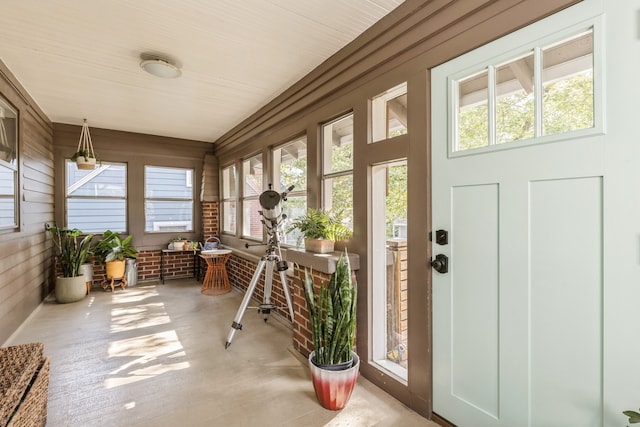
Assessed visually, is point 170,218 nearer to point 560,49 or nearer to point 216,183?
point 216,183

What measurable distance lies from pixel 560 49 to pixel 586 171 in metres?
0.62

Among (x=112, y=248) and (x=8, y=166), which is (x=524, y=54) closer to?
(x=8, y=166)

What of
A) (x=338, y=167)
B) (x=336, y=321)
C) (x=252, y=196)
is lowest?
(x=336, y=321)

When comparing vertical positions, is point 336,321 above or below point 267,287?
above

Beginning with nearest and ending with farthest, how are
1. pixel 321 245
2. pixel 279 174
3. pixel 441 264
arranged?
pixel 441 264, pixel 321 245, pixel 279 174

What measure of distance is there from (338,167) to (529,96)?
1775mm

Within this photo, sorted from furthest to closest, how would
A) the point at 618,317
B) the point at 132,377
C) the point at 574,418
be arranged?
the point at 132,377
the point at 574,418
the point at 618,317

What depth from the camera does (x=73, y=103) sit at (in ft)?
13.7

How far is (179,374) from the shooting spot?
259cm

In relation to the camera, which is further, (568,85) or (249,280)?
(249,280)

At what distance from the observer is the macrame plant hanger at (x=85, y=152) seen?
15.6ft

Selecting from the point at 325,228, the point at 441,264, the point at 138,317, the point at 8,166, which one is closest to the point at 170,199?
the point at 138,317

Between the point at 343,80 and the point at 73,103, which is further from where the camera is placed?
the point at 73,103

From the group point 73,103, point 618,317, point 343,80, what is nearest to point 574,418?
point 618,317
